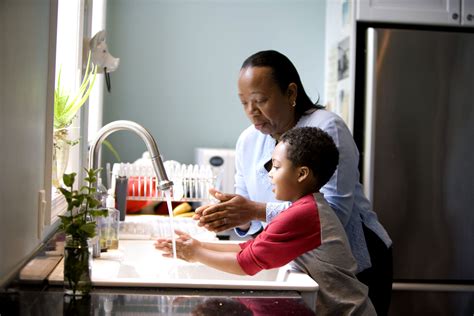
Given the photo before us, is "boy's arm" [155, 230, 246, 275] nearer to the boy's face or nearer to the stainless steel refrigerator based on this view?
the boy's face

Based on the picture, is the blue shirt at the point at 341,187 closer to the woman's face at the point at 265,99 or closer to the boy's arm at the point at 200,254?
the woman's face at the point at 265,99

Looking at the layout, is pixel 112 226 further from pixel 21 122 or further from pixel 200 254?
pixel 21 122

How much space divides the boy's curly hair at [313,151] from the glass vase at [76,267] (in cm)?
57

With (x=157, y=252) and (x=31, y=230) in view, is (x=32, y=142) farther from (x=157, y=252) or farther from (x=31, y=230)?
(x=157, y=252)

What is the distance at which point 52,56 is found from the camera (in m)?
1.40

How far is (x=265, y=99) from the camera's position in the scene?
1.79 m

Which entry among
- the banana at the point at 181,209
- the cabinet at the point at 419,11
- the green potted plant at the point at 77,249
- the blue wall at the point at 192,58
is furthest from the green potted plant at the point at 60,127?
the blue wall at the point at 192,58

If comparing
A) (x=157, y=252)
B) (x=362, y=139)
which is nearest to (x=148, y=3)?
(x=362, y=139)

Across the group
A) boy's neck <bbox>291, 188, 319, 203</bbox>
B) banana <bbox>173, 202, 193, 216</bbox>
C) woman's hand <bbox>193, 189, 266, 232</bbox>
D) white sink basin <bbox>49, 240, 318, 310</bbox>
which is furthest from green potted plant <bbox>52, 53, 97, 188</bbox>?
banana <bbox>173, 202, 193, 216</bbox>

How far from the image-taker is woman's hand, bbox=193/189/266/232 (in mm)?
1689

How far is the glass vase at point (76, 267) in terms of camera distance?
3.92ft

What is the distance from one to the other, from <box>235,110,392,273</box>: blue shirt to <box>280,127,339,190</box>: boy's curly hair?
17cm

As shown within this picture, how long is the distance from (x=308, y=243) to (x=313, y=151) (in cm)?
22

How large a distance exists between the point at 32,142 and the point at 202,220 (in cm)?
58
